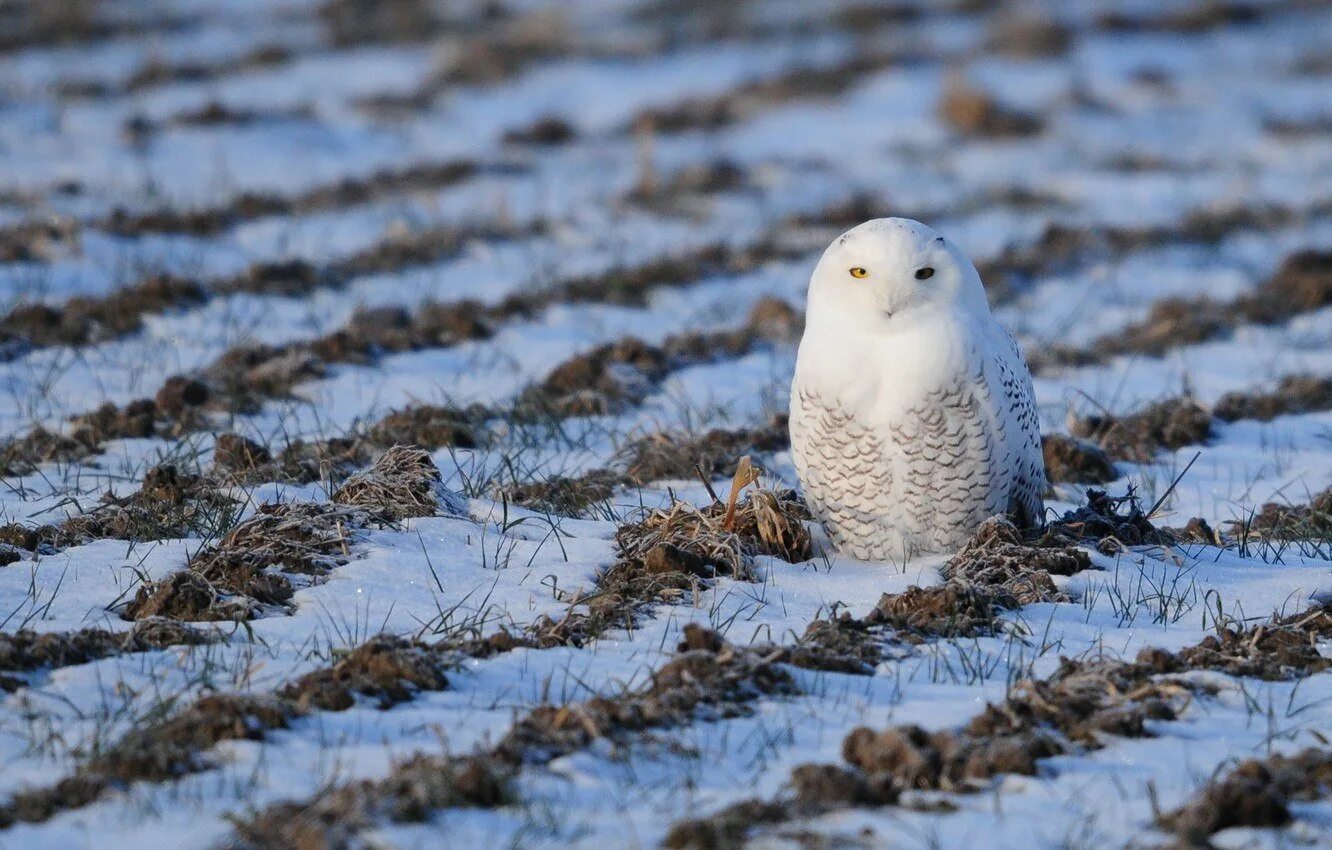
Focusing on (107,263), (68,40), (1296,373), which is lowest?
(1296,373)

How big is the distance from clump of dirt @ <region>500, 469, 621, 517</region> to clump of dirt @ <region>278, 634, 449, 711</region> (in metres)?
1.42

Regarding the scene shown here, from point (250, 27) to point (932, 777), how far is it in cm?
1603

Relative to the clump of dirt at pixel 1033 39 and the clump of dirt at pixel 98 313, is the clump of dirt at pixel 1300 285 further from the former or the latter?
the clump of dirt at pixel 1033 39

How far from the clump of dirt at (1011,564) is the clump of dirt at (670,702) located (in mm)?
854

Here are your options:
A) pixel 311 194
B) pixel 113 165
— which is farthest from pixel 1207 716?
pixel 113 165

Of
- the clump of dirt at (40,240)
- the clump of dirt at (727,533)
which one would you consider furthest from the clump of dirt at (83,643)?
the clump of dirt at (40,240)

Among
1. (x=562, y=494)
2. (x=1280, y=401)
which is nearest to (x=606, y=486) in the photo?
(x=562, y=494)

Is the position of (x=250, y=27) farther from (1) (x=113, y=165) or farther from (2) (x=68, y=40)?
(1) (x=113, y=165)

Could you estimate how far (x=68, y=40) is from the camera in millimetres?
15555

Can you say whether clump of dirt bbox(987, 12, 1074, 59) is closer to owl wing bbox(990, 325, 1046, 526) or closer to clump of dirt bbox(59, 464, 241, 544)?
owl wing bbox(990, 325, 1046, 526)

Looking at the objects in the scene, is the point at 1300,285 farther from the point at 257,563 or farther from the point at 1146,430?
Result: the point at 257,563

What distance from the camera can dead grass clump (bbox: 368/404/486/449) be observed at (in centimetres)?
588

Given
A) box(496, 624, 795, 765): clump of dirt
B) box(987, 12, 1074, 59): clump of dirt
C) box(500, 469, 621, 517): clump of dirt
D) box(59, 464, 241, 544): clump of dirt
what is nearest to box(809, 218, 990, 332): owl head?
box(496, 624, 795, 765): clump of dirt

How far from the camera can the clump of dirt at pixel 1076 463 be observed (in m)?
5.86
